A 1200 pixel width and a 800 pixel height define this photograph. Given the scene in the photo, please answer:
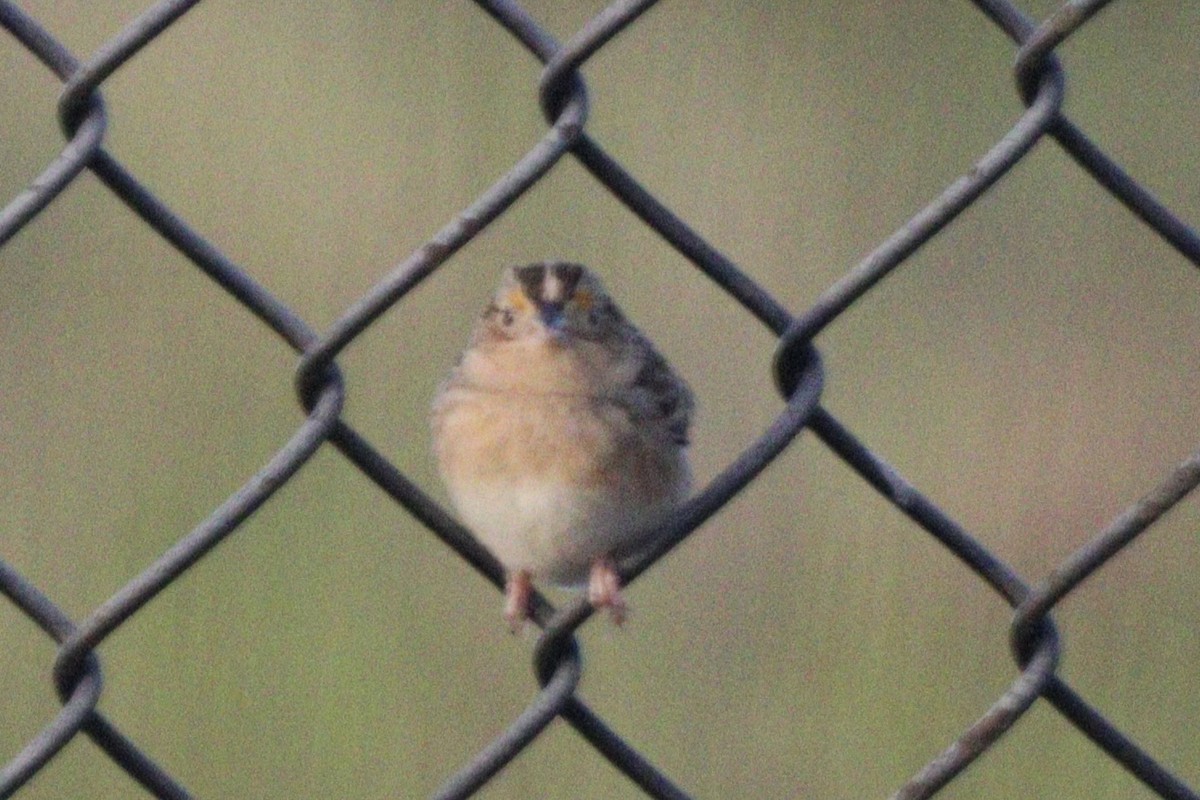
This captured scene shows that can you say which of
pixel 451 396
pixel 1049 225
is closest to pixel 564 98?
pixel 451 396

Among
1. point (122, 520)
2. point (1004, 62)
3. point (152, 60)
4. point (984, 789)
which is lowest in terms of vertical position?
point (984, 789)

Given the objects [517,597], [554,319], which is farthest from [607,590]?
[554,319]

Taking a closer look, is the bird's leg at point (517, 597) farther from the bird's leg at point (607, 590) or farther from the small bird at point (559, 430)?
the small bird at point (559, 430)

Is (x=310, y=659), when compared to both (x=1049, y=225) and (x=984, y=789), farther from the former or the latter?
(x=1049, y=225)

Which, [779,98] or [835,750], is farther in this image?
[779,98]

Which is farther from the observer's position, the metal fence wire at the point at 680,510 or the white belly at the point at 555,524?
the white belly at the point at 555,524

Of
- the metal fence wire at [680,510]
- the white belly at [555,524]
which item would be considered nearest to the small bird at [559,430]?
the white belly at [555,524]

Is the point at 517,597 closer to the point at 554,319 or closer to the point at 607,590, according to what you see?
the point at 607,590
